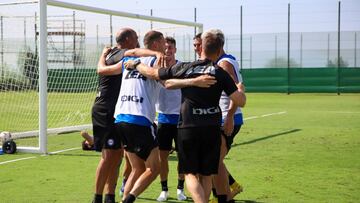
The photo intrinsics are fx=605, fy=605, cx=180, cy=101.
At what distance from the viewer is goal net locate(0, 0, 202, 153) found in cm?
1309

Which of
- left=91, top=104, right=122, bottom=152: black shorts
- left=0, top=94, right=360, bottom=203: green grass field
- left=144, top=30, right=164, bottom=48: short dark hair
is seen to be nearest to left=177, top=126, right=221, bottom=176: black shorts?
left=144, top=30, right=164, bottom=48: short dark hair

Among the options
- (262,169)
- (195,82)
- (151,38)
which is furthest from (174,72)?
(262,169)

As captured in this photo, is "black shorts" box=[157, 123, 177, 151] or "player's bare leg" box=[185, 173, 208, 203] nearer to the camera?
"player's bare leg" box=[185, 173, 208, 203]

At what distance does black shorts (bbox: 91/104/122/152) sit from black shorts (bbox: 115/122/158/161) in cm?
58

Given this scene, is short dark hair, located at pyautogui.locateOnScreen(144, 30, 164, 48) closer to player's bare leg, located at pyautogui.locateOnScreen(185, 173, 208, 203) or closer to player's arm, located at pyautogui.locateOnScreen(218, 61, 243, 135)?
player's arm, located at pyautogui.locateOnScreen(218, 61, 243, 135)

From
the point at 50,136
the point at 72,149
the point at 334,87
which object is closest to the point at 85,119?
the point at 50,136

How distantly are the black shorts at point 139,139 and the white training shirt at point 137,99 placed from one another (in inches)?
2.2

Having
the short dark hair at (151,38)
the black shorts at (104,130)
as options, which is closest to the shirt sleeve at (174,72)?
the short dark hair at (151,38)

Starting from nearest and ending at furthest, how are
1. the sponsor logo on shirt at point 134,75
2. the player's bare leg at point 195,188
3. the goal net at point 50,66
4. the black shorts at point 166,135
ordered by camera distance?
1. the player's bare leg at point 195,188
2. the sponsor logo on shirt at point 134,75
3. the black shorts at point 166,135
4. the goal net at point 50,66

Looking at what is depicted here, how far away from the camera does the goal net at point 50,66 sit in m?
13.1

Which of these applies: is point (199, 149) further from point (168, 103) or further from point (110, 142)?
point (168, 103)

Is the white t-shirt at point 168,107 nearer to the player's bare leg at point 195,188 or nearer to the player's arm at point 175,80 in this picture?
the player's arm at point 175,80

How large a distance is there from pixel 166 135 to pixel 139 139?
1.56 meters

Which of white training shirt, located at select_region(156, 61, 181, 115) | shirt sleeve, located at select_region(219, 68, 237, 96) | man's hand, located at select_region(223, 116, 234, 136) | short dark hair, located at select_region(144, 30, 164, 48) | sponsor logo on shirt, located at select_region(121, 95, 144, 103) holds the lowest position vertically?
man's hand, located at select_region(223, 116, 234, 136)
